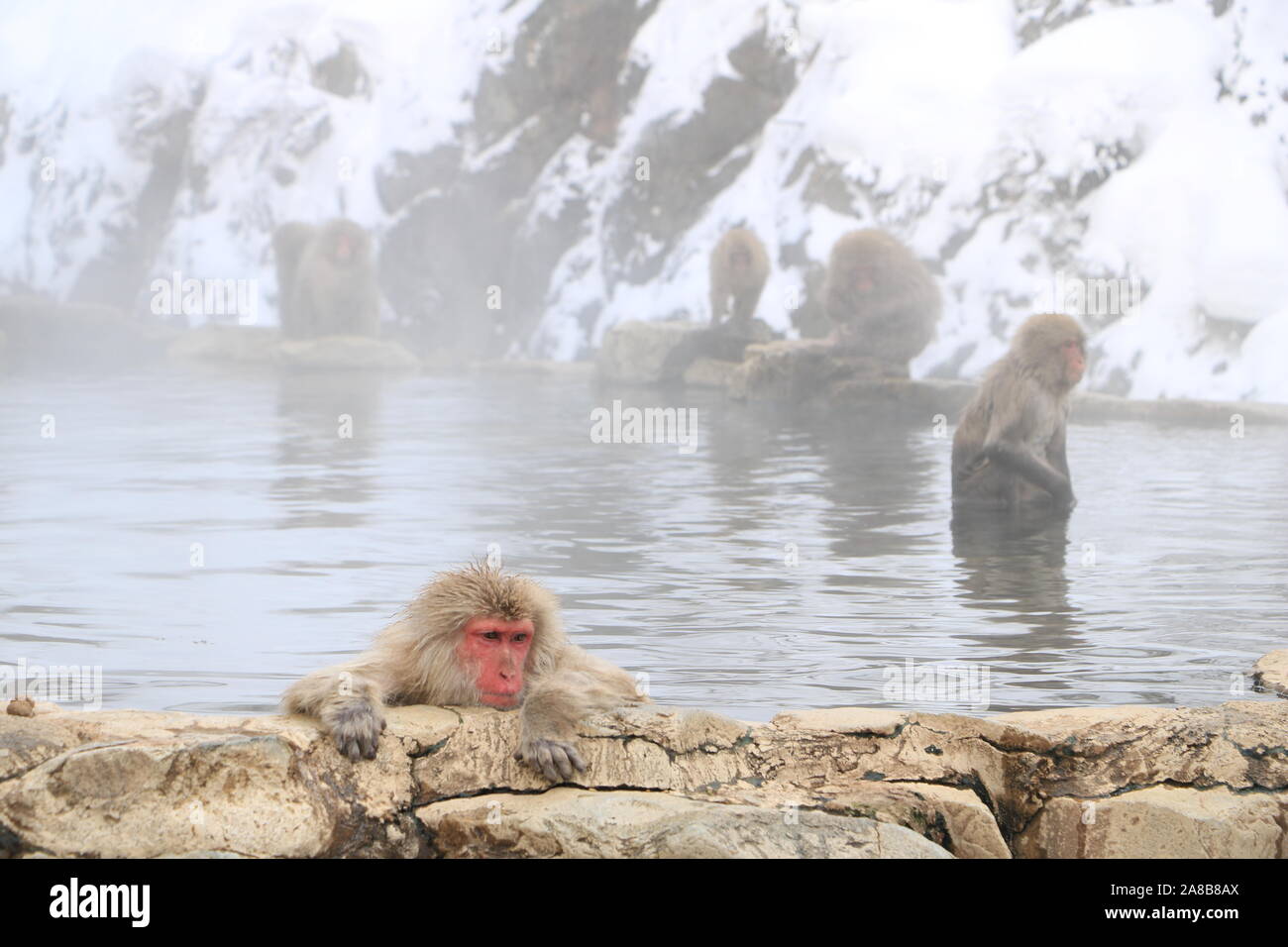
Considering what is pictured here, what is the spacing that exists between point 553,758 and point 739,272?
449 inches

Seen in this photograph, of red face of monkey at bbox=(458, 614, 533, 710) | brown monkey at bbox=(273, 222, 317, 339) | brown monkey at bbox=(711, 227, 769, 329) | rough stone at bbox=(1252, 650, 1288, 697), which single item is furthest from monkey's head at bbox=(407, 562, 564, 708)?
brown monkey at bbox=(273, 222, 317, 339)

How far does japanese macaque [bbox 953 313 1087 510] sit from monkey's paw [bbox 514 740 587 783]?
4.18 metres

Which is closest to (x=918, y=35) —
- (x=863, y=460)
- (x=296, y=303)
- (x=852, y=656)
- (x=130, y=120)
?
(x=296, y=303)

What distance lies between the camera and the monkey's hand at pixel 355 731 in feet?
9.75

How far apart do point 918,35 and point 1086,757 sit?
50.5 feet

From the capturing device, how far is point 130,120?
23.2 meters

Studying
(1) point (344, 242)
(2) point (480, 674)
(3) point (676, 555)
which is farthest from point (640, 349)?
(2) point (480, 674)

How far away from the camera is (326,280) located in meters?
17.6

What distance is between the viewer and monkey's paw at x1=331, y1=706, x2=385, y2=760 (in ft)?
9.75

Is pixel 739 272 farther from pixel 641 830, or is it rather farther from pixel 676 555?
pixel 641 830

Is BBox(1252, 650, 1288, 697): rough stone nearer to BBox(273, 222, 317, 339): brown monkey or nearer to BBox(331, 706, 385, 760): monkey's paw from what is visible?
BBox(331, 706, 385, 760): monkey's paw

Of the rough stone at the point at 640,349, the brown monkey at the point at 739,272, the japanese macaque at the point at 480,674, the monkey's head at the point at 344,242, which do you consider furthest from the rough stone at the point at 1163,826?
the monkey's head at the point at 344,242
